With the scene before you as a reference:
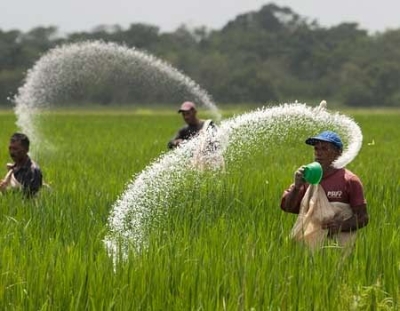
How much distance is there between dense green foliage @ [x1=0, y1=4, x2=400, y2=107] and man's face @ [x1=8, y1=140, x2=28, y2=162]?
38.8 metres

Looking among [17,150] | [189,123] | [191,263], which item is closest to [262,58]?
[189,123]

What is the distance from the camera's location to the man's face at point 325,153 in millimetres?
4293

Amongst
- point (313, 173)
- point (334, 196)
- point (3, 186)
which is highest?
point (313, 173)

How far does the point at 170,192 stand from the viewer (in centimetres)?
616

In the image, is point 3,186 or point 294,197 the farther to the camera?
point 3,186

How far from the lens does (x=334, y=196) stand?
4309 mm

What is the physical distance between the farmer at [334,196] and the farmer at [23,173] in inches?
96.2

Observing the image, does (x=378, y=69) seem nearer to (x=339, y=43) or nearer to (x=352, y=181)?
(x=339, y=43)

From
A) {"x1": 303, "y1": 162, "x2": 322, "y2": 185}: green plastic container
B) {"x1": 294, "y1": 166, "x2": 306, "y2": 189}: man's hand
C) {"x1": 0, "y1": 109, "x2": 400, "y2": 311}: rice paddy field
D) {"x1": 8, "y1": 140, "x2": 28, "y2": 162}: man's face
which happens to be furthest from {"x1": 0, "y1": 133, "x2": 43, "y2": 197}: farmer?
{"x1": 303, "y1": 162, "x2": 322, "y2": 185}: green plastic container

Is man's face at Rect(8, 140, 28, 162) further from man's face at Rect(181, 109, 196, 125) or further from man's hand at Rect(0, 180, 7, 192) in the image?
man's face at Rect(181, 109, 196, 125)

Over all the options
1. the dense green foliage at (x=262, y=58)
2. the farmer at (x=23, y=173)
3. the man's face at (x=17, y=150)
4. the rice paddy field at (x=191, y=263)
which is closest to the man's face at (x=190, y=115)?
the rice paddy field at (x=191, y=263)

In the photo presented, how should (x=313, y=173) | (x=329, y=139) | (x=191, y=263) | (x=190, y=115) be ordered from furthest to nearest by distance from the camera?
(x=190, y=115)
(x=329, y=139)
(x=313, y=173)
(x=191, y=263)

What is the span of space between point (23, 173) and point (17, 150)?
0.20 meters

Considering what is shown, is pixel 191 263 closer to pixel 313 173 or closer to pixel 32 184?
pixel 313 173
